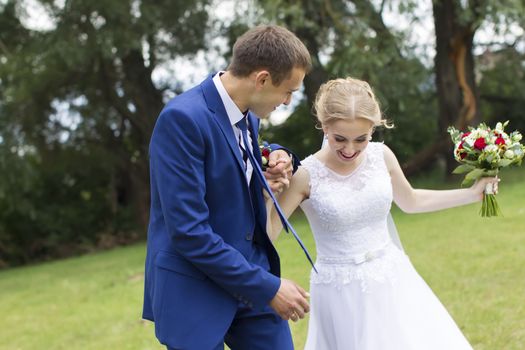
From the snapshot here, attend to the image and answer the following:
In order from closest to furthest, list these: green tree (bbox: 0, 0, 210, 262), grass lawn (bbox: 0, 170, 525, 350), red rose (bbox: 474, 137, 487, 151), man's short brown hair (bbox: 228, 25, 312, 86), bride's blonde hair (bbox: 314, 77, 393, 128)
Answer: man's short brown hair (bbox: 228, 25, 312, 86), bride's blonde hair (bbox: 314, 77, 393, 128), red rose (bbox: 474, 137, 487, 151), grass lawn (bbox: 0, 170, 525, 350), green tree (bbox: 0, 0, 210, 262)

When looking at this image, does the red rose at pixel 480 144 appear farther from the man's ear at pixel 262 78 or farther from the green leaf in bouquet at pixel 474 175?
the man's ear at pixel 262 78

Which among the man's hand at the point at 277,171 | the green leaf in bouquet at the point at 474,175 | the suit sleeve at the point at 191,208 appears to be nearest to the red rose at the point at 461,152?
the green leaf in bouquet at the point at 474,175

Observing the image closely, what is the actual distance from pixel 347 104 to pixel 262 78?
0.83 m

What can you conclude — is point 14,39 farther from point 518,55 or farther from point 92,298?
point 518,55

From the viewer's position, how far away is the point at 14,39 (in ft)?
55.7

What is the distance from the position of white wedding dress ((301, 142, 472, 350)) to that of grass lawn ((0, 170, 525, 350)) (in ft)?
6.17

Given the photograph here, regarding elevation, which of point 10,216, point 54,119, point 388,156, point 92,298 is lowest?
point 10,216

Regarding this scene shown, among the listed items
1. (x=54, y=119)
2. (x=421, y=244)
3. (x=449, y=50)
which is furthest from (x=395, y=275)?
(x=54, y=119)

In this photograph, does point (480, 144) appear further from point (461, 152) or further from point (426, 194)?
point (426, 194)

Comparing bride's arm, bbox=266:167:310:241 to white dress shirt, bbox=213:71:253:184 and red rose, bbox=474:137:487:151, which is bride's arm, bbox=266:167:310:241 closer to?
white dress shirt, bbox=213:71:253:184

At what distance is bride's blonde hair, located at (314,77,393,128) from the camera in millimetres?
3514

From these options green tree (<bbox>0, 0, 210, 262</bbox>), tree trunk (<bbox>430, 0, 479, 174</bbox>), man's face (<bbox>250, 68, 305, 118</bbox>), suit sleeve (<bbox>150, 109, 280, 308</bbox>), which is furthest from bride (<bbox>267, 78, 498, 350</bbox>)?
tree trunk (<bbox>430, 0, 479, 174</bbox>)

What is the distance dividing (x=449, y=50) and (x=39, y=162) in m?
11.2

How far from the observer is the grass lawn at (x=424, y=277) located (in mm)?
6262
